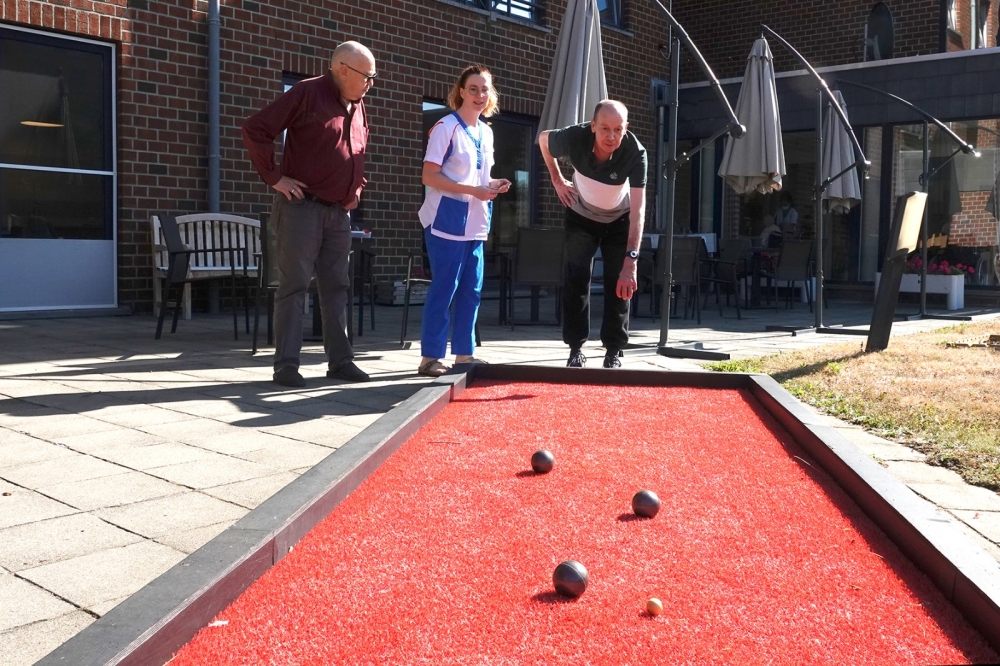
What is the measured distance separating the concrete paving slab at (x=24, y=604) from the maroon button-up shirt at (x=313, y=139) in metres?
2.97

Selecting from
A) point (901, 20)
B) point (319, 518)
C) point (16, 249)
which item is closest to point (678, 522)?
point (319, 518)

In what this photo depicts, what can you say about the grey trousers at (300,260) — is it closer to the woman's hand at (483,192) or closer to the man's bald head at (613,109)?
the woman's hand at (483,192)

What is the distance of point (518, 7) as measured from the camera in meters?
13.0

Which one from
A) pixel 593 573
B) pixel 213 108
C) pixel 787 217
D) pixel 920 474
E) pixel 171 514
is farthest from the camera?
pixel 787 217

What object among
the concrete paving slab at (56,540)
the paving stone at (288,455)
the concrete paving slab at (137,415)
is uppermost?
the concrete paving slab at (137,415)

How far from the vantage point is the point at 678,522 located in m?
2.47

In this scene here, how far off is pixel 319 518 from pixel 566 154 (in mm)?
3261

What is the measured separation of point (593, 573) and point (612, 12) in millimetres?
13786

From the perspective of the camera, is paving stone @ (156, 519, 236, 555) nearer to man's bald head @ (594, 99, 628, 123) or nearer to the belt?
the belt

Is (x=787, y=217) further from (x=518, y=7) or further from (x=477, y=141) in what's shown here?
(x=477, y=141)

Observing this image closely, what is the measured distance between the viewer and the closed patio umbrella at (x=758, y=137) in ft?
34.3

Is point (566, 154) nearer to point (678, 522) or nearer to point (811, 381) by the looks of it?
point (811, 381)

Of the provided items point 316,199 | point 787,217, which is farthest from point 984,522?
point 787,217

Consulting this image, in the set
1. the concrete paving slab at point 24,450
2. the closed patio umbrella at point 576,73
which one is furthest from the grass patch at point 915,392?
the concrete paving slab at point 24,450
